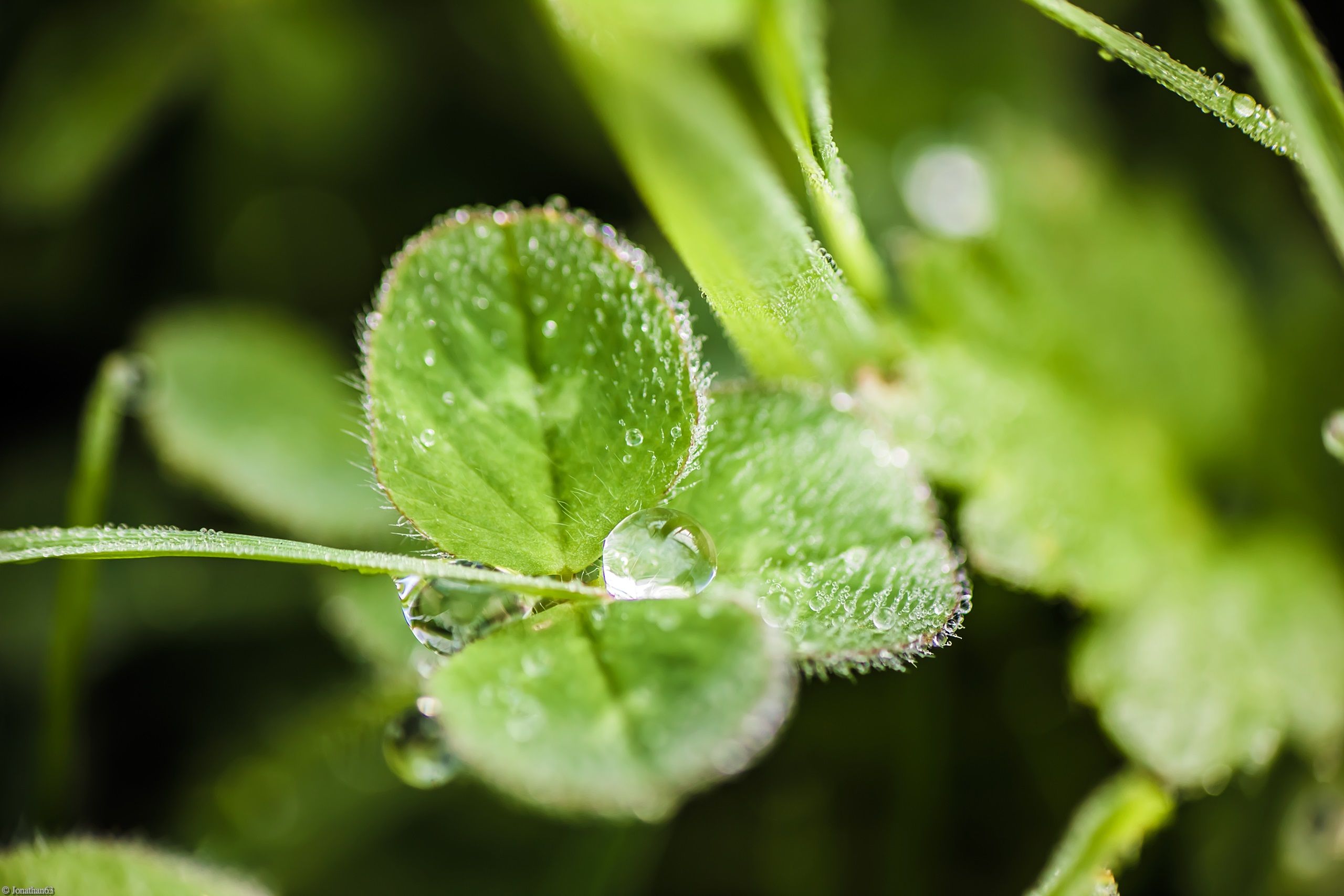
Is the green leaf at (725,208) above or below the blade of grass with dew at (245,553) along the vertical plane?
above

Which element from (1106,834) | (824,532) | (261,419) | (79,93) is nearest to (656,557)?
(824,532)

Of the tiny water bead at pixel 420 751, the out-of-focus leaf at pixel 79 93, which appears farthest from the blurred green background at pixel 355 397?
the tiny water bead at pixel 420 751

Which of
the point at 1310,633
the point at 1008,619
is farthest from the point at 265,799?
the point at 1310,633

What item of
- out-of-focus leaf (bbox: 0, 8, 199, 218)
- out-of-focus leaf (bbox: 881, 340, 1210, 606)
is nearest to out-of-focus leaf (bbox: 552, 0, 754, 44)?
out-of-focus leaf (bbox: 881, 340, 1210, 606)

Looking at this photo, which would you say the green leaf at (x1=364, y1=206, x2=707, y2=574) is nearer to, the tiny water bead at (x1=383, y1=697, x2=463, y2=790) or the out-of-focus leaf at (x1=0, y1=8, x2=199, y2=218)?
the tiny water bead at (x1=383, y1=697, x2=463, y2=790)

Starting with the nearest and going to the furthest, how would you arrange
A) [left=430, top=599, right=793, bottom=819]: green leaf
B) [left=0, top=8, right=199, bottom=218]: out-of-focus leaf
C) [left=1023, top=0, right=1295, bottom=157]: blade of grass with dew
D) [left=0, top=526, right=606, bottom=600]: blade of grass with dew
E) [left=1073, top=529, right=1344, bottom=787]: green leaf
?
[left=430, top=599, right=793, bottom=819]: green leaf → [left=0, top=526, right=606, bottom=600]: blade of grass with dew → [left=1023, top=0, right=1295, bottom=157]: blade of grass with dew → [left=1073, top=529, right=1344, bottom=787]: green leaf → [left=0, top=8, right=199, bottom=218]: out-of-focus leaf

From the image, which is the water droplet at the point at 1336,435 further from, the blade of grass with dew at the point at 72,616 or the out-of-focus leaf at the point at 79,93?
the out-of-focus leaf at the point at 79,93

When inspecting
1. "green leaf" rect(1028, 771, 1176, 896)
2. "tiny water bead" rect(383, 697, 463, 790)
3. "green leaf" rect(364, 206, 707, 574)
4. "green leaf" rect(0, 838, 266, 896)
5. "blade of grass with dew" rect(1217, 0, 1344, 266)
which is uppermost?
"blade of grass with dew" rect(1217, 0, 1344, 266)
